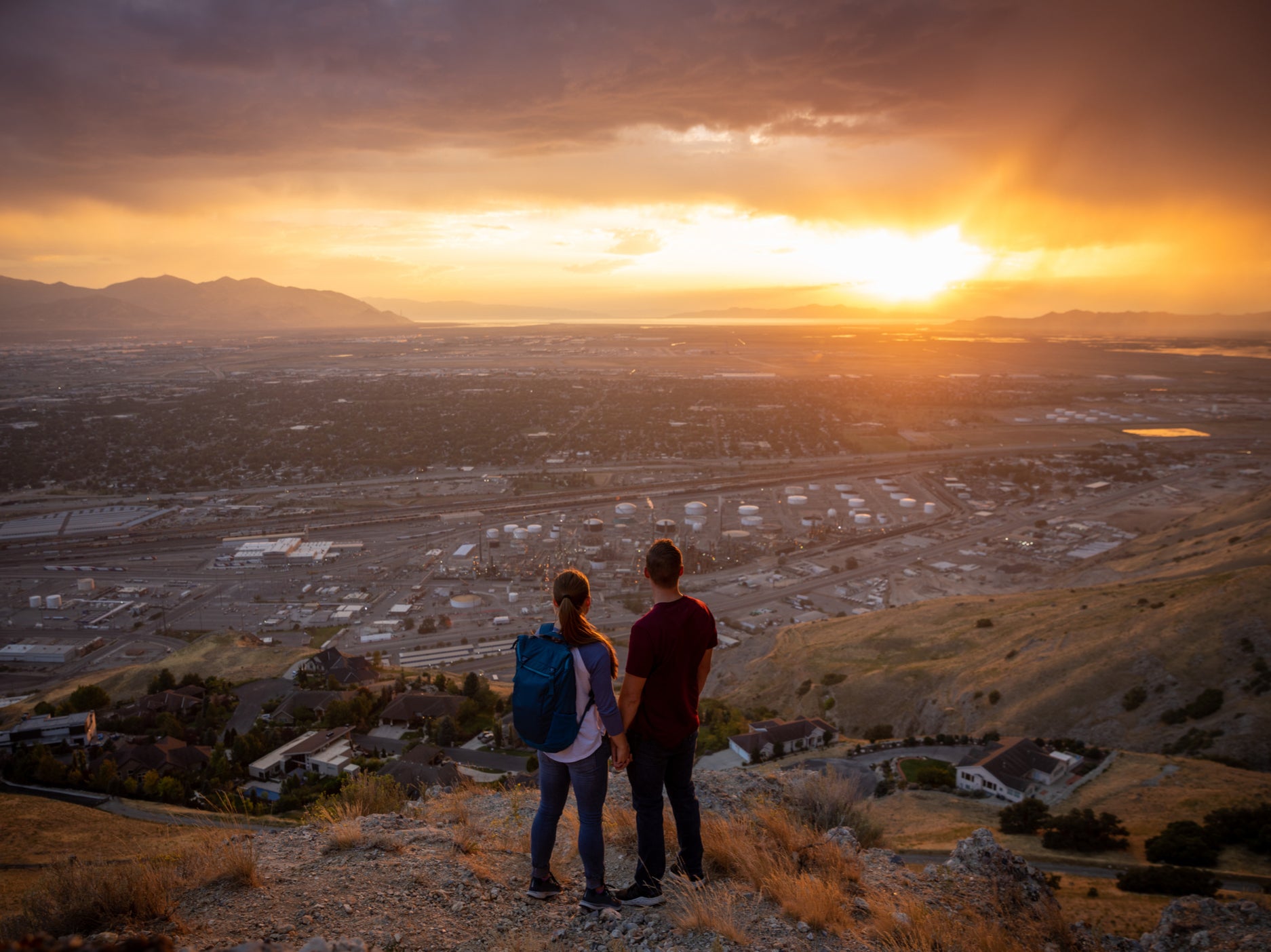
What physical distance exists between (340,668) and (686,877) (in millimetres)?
19782

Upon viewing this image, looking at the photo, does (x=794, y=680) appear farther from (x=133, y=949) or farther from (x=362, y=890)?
(x=133, y=949)

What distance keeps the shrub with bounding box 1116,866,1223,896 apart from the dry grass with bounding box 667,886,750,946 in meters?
8.65

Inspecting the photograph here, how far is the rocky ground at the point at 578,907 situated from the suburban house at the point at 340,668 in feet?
52.8

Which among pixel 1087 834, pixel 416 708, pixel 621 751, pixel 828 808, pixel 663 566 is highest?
pixel 663 566

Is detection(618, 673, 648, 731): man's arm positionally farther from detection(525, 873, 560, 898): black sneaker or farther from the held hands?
detection(525, 873, 560, 898): black sneaker

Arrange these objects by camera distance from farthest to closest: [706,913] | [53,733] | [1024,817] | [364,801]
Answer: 1. [53,733]
2. [1024,817]
3. [364,801]
4. [706,913]

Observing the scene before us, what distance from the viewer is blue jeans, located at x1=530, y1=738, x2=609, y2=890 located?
3521mm

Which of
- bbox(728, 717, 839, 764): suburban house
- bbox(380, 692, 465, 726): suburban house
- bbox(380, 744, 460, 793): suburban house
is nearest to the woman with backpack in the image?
bbox(380, 744, 460, 793): suburban house

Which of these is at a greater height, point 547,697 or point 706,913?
point 547,697

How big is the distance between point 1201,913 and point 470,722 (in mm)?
14327

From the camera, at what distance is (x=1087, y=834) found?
36.8 feet

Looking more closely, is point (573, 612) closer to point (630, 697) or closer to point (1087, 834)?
point (630, 697)

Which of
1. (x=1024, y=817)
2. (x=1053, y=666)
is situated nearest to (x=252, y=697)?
(x=1024, y=817)

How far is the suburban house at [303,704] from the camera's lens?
17.3 meters
